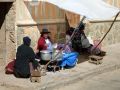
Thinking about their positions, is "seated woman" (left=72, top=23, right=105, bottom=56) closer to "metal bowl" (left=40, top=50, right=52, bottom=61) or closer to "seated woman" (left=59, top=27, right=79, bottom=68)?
"seated woman" (left=59, top=27, right=79, bottom=68)

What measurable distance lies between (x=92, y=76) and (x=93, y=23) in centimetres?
552

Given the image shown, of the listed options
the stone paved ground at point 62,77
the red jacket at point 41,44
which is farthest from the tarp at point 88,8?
the stone paved ground at point 62,77

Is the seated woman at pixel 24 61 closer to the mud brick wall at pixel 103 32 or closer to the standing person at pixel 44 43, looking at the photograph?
the standing person at pixel 44 43

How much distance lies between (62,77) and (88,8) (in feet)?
7.89

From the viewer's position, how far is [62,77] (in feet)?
39.9

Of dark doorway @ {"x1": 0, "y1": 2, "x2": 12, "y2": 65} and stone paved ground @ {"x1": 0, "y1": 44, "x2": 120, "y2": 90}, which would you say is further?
dark doorway @ {"x1": 0, "y1": 2, "x2": 12, "y2": 65}

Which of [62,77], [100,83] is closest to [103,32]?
[100,83]

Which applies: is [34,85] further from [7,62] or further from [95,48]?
[95,48]

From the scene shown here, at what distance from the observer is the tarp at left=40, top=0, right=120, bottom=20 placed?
12727mm

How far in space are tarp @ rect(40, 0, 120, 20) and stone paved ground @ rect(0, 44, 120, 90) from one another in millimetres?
1729

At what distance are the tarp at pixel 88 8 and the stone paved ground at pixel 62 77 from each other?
5.67 ft

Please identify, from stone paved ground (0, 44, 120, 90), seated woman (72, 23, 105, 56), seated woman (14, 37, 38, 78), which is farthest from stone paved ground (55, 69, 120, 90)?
seated woman (72, 23, 105, 56)

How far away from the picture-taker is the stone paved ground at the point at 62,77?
433 inches

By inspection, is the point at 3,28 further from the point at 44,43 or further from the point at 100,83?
the point at 100,83
